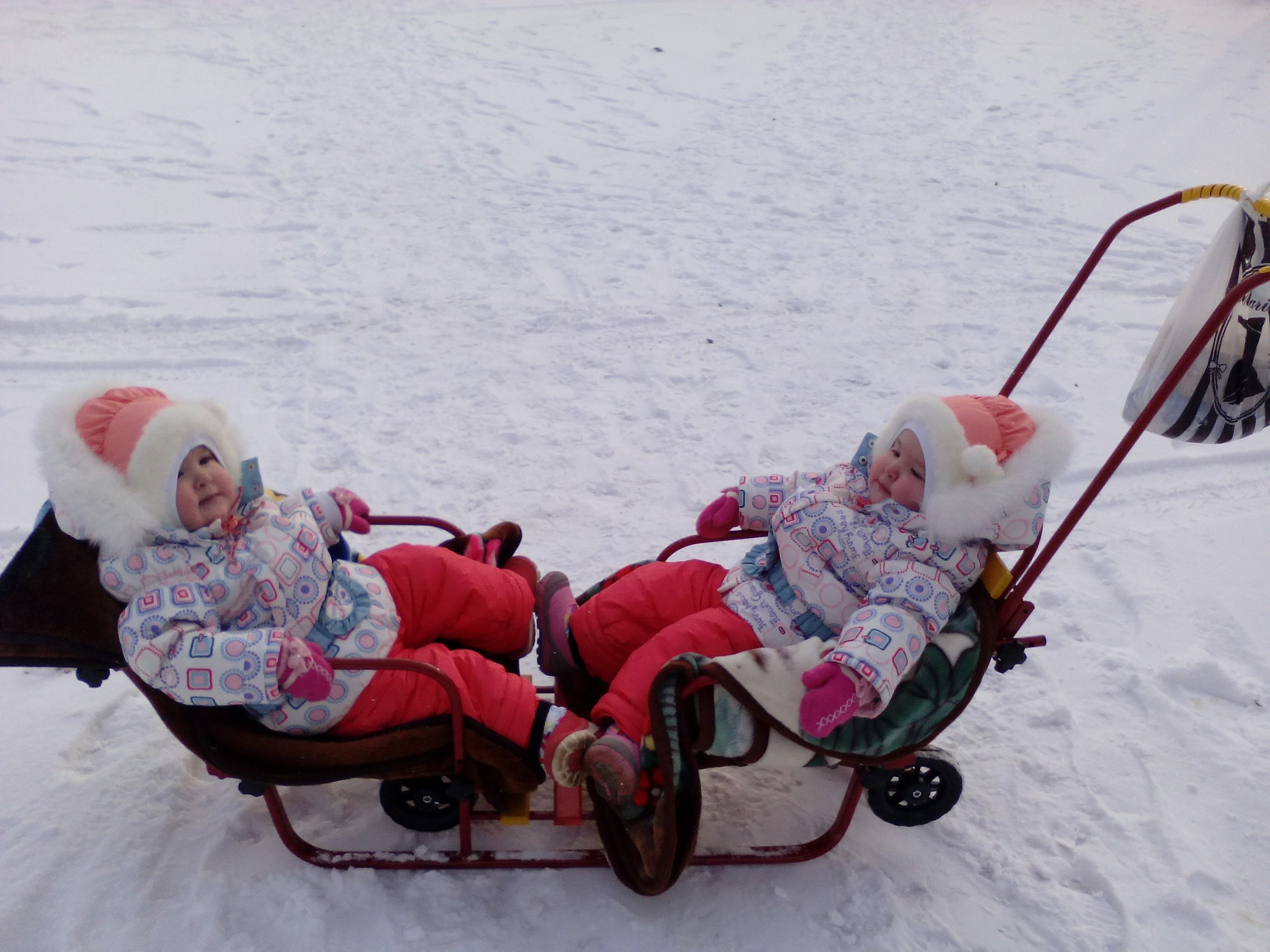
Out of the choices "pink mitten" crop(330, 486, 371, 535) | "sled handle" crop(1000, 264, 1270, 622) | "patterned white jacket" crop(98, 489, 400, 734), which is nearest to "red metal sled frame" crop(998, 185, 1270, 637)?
"sled handle" crop(1000, 264, 1270, 622)

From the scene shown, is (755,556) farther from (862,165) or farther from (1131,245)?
(862,165)

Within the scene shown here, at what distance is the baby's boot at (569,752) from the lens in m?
2.12

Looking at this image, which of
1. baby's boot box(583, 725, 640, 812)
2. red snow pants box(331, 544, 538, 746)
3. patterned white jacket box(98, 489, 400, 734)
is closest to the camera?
patterned white jacket box(98, 489, 400, 734)

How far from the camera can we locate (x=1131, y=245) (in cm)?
569

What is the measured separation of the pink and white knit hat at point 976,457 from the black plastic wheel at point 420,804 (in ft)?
4.30

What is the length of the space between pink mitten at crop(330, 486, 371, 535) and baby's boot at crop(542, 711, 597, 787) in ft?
2.53

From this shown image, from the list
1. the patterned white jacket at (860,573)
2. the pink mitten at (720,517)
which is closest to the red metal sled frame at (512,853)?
the patterned white jacket at (860,573)

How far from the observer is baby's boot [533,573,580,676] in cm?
249

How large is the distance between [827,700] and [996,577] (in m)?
0.60

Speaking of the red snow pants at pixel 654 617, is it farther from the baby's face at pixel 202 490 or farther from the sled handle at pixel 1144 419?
the baby's face at pixel 202 490

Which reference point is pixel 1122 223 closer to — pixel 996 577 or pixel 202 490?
pixel 996 577

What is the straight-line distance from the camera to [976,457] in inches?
82.4

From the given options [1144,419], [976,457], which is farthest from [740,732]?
[1144,419]

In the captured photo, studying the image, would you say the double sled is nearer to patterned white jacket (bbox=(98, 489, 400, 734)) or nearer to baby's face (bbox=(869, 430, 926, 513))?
patterned white jacket (bbox=(98, 489, 400, 734))
